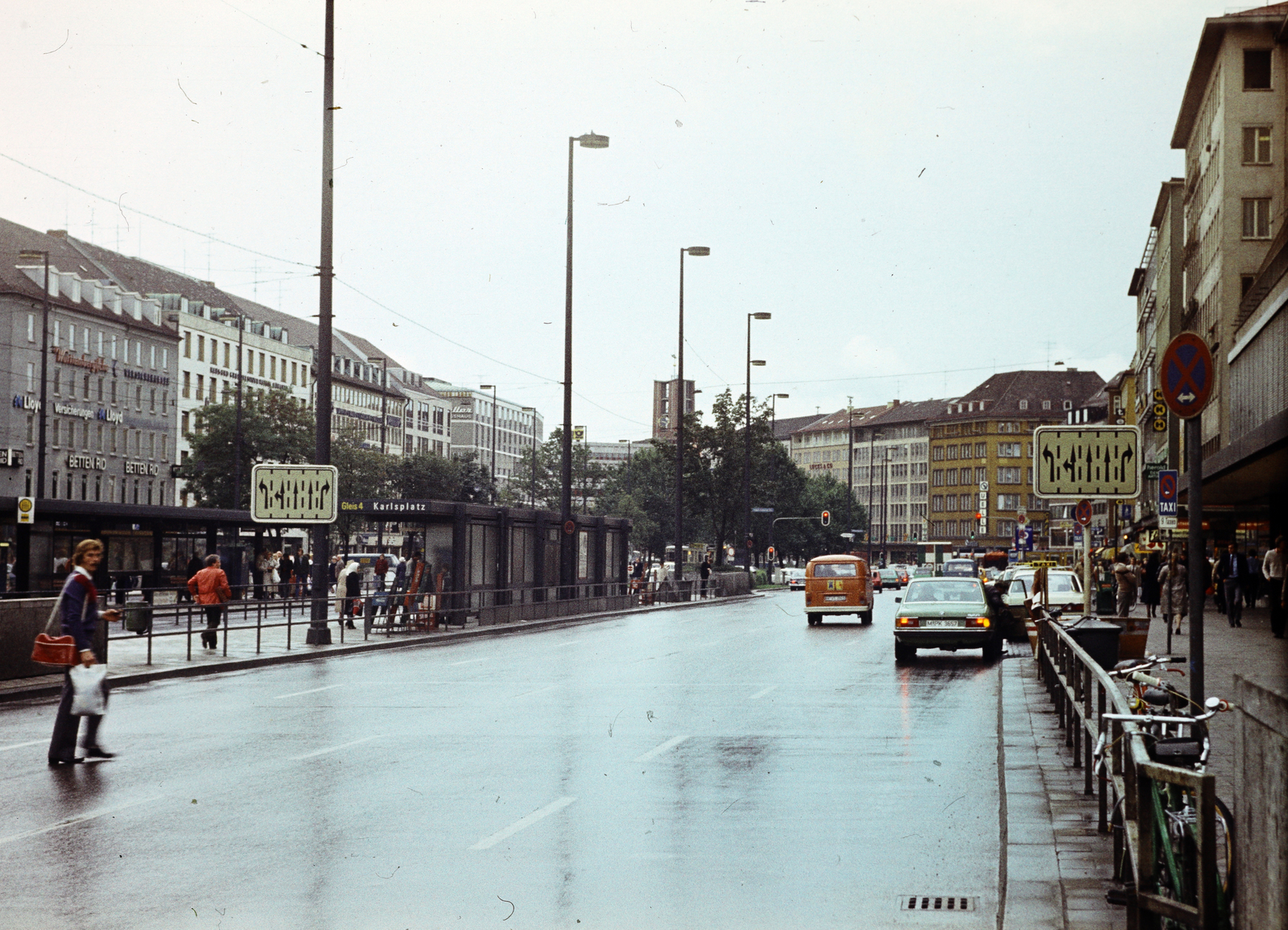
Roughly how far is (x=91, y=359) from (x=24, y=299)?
8.88 metres

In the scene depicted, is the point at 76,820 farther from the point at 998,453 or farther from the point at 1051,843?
the point at 998,453

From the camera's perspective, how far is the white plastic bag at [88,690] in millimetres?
13883

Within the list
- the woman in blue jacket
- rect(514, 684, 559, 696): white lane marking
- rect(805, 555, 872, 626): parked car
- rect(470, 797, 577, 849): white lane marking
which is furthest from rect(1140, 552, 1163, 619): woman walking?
rect(470, 797, 577, 849): white lane marking

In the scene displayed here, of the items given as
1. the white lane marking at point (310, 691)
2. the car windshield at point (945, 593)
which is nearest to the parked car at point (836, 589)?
the car windshield at point (945, 593)

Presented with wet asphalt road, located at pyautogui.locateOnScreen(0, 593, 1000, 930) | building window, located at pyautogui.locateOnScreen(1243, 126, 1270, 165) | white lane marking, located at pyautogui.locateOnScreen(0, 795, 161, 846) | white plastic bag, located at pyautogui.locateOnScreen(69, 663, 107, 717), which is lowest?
white lane marking, located at pyautogui.locateOnScreen(0, 795, 161, 846)

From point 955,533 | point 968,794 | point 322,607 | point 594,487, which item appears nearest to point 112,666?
point 322,607

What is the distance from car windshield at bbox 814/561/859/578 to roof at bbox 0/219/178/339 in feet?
176

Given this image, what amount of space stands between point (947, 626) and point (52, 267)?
256 ft

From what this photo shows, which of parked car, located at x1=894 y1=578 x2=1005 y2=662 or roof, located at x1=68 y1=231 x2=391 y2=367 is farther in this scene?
roof, located at x1=68 y1=231 x2=391 y2=367

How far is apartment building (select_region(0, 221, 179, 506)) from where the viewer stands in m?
87.4

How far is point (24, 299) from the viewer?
287 feet

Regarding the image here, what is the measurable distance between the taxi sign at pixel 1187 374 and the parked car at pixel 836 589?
33445 millimetres

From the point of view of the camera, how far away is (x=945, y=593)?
2962 cm

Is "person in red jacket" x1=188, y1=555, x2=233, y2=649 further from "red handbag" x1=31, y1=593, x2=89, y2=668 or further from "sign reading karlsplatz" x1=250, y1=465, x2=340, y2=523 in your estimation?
"red handbag" x1=31, y1=593, x2=89, y2=668
